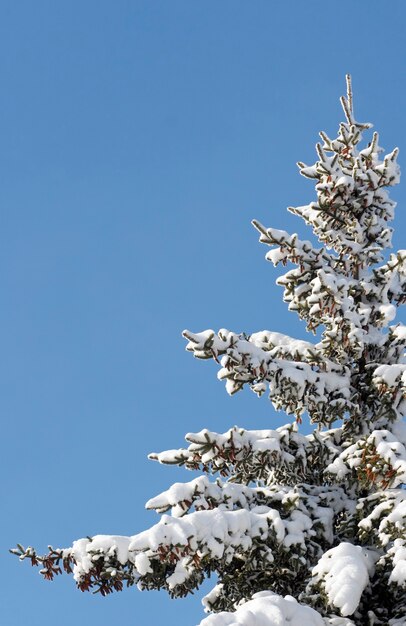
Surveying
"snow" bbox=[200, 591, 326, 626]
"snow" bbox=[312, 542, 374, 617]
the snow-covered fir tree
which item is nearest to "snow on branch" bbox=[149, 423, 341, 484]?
the snow-covered fir tree

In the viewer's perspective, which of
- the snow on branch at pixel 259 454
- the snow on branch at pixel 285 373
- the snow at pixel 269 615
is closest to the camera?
the snow at pixel 269 615

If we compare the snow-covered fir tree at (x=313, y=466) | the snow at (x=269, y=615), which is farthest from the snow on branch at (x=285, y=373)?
the snow at (x=269, y=615)

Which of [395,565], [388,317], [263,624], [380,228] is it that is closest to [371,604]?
[395,565]

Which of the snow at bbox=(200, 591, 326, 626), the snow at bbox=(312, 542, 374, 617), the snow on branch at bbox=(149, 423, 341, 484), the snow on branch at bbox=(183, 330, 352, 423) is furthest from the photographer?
the snow on branch at bbox=(183, 330, 352, 423)

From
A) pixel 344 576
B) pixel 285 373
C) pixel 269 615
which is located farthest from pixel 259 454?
pixel 269 615

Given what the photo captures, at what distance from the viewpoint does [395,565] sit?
903cm

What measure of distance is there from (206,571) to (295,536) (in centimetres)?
121

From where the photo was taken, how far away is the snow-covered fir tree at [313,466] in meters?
8.97

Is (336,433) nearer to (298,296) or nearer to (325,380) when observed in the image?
(325,380)

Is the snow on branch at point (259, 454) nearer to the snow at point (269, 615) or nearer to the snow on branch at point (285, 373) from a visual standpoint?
the snow on branch at point (285, 373)

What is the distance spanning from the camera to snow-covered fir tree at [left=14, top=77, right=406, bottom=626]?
8969 mm

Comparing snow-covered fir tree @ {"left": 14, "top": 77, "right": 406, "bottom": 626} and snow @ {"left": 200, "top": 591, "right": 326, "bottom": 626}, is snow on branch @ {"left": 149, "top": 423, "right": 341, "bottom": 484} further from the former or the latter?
snow @ {"left": 200, "top": 591, "right": 326, "bottom": 626}

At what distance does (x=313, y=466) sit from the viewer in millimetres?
11883

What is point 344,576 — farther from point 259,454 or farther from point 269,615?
point 259,454
